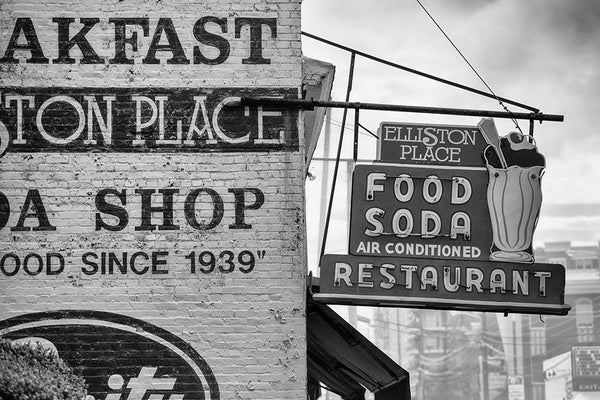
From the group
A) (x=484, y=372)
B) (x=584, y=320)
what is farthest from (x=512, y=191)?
(x=584, y=320)

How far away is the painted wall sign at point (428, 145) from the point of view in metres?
11.0

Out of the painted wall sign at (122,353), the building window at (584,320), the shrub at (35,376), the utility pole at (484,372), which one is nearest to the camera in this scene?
the shrub at (35,376)

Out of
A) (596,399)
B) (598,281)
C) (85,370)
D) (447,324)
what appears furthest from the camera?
(447,324)

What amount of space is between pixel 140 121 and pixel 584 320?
376 ft

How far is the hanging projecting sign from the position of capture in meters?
10.7

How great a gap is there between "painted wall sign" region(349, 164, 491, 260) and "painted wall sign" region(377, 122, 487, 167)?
0.37 ft

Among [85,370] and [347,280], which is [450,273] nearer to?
[347,280]

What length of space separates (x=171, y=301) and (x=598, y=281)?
385ft

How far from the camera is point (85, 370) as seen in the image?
1043cm

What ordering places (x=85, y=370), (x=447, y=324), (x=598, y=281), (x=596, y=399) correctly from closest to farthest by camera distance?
1. (x=85, y=370)
2. (x=596, y=399)
3. (x=598, y=281)
4. (x=447, y=324)

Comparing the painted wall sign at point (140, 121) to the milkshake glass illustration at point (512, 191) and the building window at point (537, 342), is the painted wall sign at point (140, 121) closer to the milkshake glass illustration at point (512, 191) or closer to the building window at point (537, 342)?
the milkshake glass illustration at point (512, 191)

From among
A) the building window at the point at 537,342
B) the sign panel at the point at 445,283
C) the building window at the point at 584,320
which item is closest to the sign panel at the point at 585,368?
the building window at the point at 584,320

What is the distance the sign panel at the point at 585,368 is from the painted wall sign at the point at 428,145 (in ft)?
341

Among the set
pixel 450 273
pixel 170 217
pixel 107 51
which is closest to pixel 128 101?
pixel 107 51
